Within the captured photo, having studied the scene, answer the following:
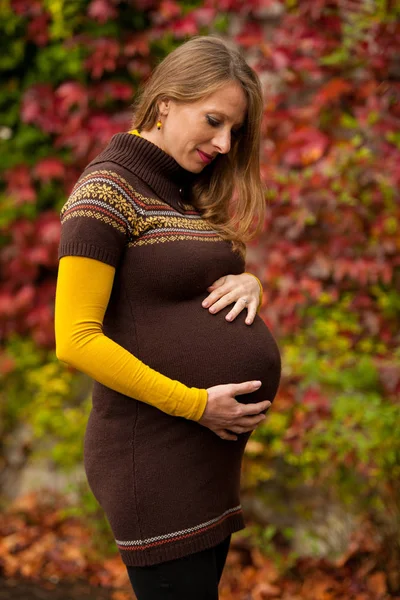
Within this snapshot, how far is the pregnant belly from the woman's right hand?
0.03 metres

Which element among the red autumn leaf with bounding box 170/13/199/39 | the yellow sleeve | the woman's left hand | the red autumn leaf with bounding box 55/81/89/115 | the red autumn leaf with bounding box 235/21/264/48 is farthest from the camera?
the red autumn leaf with bounding box 55/81/89/115

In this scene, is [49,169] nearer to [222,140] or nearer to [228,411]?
[222,140]

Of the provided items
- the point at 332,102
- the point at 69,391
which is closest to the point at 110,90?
the point at 332,102

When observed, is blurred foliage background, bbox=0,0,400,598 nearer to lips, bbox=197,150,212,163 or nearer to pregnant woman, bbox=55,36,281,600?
pregnant woman, bbox=55,36,281,600

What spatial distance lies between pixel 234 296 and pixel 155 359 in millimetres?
287

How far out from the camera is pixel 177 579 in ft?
5.36

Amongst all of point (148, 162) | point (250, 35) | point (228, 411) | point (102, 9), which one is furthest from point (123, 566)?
point (102, 9)

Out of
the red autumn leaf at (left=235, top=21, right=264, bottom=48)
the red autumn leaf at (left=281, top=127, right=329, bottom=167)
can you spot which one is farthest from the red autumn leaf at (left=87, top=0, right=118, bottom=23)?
the red autumn leaf at (left=281, top=127, right=329, bottom=167)

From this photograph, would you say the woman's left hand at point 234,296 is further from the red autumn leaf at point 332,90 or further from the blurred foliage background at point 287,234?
the red autumn leaf at point 332,90

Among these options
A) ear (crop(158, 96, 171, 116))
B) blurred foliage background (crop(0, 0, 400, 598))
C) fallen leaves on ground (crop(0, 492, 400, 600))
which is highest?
ear (crop(158, 96, 171, 116))

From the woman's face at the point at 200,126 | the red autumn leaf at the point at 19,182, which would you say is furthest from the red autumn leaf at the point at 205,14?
the woman's face at the point at 200,126

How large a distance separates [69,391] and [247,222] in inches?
102

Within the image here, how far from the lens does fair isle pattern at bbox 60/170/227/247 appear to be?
60.7 inches

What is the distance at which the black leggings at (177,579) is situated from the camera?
5.36ft
